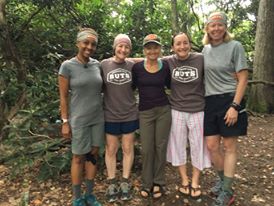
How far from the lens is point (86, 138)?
12.6 ft

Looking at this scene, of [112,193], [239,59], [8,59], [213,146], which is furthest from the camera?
[8,59]

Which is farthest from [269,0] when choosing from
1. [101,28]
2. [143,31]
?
[101,28]

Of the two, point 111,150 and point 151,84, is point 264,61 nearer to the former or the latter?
point 151,84

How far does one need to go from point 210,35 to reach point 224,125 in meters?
1.01

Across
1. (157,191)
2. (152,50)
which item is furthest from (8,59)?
(157,191)

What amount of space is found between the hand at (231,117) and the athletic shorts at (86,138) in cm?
140

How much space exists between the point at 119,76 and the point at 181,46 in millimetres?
787

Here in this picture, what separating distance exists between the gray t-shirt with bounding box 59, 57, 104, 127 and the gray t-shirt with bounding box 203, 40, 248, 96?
1.23 metres

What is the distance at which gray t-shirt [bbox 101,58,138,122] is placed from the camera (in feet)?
13.3

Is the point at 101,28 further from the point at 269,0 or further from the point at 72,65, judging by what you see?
the point at 269,0

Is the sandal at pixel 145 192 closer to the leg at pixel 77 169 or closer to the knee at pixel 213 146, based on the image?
the leg at pixel 77 169

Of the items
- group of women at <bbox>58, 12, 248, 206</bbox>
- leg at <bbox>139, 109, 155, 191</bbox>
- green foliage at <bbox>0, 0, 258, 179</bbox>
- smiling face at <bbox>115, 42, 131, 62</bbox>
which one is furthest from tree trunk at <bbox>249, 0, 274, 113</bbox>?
smiling face at <bbox>115, 42, 131, 62</bbox>

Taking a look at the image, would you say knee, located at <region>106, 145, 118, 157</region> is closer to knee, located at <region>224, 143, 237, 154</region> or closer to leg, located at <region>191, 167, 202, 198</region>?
leg, located at <region>191, 167, 202, 198</region>

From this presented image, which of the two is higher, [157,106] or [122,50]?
[122,50]
